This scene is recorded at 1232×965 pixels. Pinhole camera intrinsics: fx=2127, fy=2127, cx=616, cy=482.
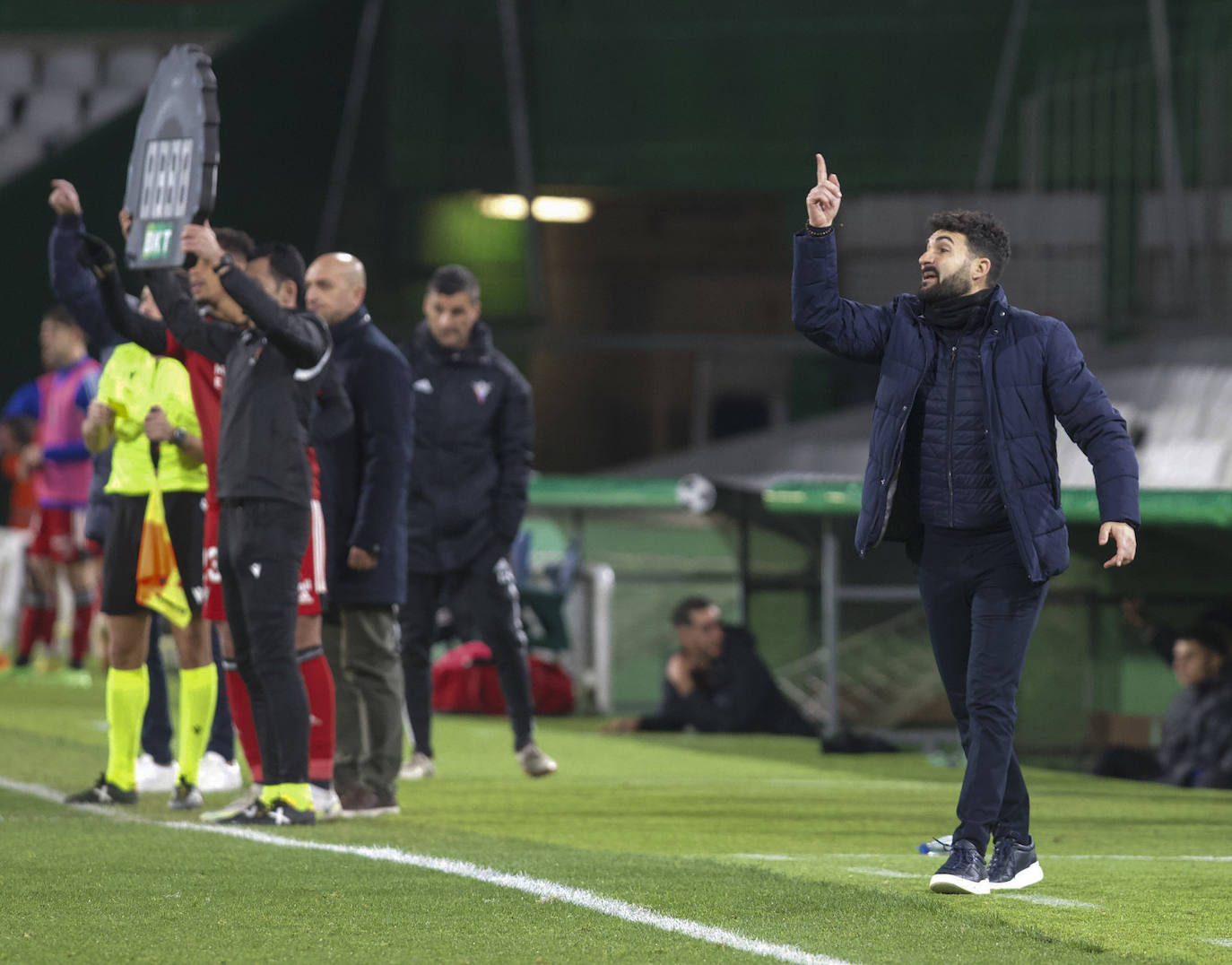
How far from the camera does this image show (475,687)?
12242 mm

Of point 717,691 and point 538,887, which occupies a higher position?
point 717,691

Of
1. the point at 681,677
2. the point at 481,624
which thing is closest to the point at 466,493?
the point at 481,624

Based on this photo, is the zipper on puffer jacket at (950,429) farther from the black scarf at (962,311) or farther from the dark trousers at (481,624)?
the dark trousers at (481,624)

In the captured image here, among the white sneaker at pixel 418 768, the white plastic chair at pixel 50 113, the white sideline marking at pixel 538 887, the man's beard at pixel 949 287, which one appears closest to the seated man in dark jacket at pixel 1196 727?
the white sneaker at pixel 418 768

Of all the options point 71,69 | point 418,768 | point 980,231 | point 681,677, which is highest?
point 71,69

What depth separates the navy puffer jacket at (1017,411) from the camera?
17.0 ft

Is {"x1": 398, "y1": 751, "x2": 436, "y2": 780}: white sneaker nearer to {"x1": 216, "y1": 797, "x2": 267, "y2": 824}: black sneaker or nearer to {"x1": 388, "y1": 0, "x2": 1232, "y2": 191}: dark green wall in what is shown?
{"x1": 216, "y1": 797, "x2": 267, "y2": 824}: black sneaker

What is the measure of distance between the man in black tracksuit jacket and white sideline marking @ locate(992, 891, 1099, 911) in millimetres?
2206

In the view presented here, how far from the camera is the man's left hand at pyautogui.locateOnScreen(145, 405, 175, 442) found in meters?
6.91

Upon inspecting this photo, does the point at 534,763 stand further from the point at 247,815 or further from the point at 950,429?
the point at 950,429

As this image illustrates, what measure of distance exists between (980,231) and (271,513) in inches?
87.1

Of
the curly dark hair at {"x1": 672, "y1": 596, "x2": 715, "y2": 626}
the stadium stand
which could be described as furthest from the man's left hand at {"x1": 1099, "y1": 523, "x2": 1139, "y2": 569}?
the stadium stand

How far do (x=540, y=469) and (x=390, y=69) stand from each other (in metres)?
4.27

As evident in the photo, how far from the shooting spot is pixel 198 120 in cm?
621
